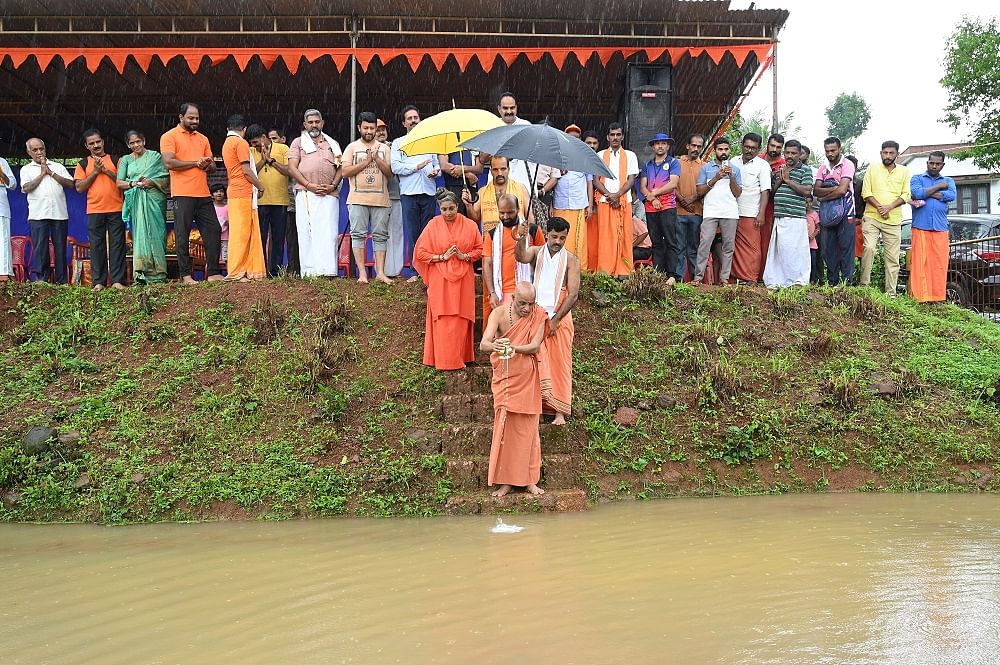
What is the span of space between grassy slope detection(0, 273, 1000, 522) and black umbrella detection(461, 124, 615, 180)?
206 cm

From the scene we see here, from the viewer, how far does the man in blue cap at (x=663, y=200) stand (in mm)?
10430

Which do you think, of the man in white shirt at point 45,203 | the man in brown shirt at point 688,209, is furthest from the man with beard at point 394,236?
the man in white shirt at point 45,203

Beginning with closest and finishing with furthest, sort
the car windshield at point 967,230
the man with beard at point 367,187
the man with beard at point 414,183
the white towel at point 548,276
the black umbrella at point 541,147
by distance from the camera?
the black umbrella at point 541,147
the white towel at point 548,276
the man with beard at point 367,187
the man with beard at point 414,183
the car windshield at point 967,230

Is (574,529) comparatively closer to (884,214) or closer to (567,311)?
(567,311)

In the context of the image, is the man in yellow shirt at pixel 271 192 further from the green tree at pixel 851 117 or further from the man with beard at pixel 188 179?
the green tree at pixel 851 117

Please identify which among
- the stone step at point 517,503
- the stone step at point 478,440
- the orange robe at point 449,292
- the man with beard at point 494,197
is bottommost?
the stone step at point 517,503

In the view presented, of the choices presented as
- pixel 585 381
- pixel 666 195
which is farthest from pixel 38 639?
pixel 666 195

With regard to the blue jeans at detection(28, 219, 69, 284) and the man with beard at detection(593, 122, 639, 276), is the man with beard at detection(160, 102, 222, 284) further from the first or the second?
the man with beard at detection(593, 122, 639, 276)

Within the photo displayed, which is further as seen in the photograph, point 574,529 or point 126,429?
point 126,429

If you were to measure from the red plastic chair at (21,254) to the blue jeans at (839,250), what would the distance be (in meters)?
9.35

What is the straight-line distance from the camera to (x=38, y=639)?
13.9ft

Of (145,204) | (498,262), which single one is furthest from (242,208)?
(498,262)

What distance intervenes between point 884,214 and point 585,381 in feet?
14.8

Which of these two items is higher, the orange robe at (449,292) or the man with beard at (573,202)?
the man with beard at (573,202)
